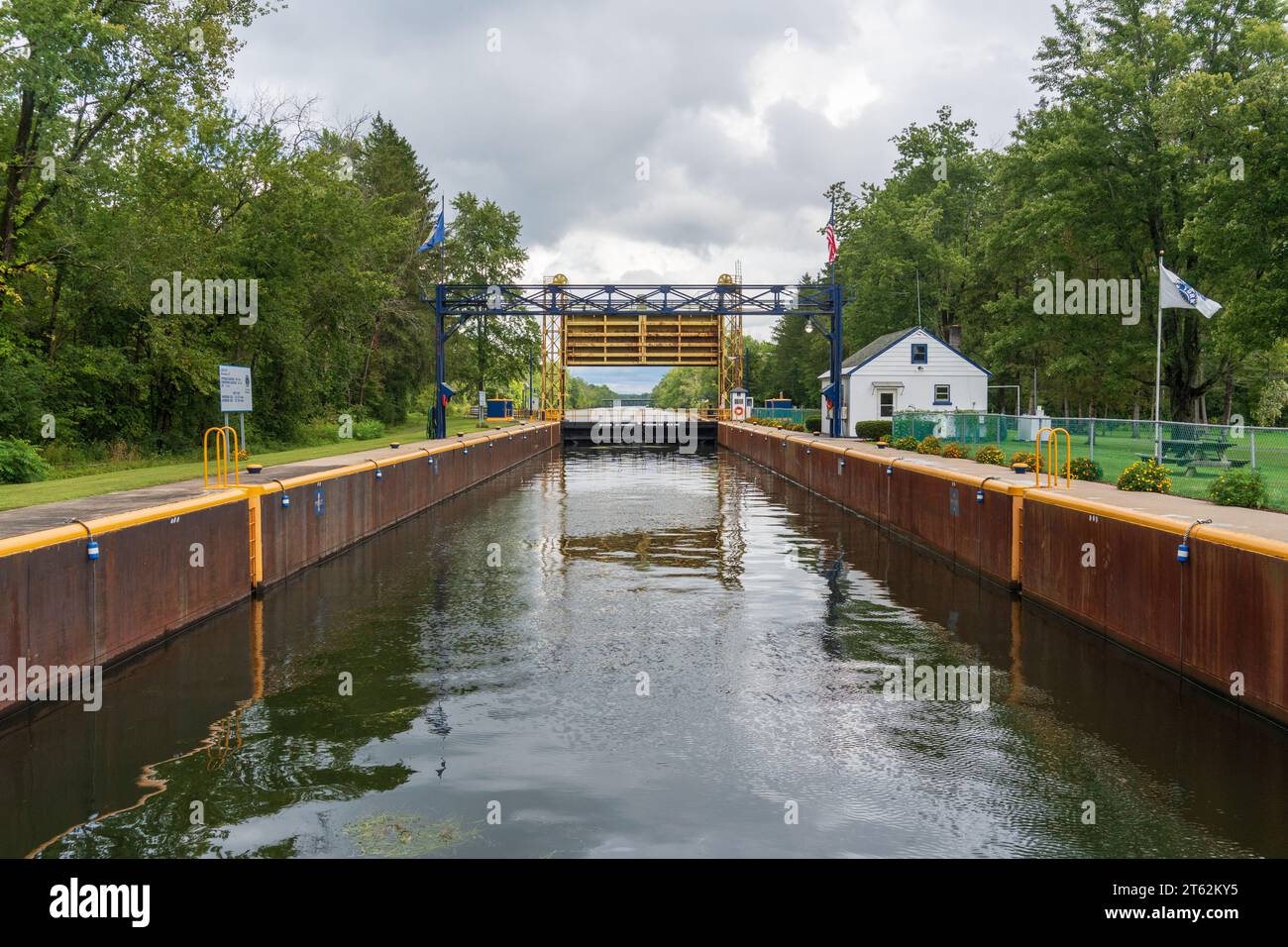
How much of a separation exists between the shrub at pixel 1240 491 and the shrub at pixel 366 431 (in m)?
43.9

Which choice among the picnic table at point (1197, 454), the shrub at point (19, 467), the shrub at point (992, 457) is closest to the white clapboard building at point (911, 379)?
the shrub at point (992, 457)

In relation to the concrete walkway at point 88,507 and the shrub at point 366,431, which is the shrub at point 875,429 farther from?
the concrete walkway at point 88,507

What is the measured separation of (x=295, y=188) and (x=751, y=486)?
22.7 m

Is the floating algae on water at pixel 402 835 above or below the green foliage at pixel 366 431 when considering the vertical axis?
below

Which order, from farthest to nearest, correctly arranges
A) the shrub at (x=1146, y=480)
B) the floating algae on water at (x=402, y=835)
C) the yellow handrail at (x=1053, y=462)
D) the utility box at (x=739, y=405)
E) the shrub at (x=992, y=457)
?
the utility box at (x=739, y=405) < the shrub at (x=992, y=457) < the shrub at (x=1146, y=480) < the yellow handrail at (x=1053, y=462) < the floating algae on water at (x=402, y=835)

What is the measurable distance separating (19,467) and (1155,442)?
24.5 metres

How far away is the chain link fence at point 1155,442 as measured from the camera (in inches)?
840

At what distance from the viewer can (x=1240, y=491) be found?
55.4 feet

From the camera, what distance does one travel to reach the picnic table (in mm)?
22625

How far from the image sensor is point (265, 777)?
7523 millimetres

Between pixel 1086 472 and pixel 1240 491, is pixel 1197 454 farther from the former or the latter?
pixel 1240 491

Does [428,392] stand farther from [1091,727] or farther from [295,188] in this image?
[1091,727]
